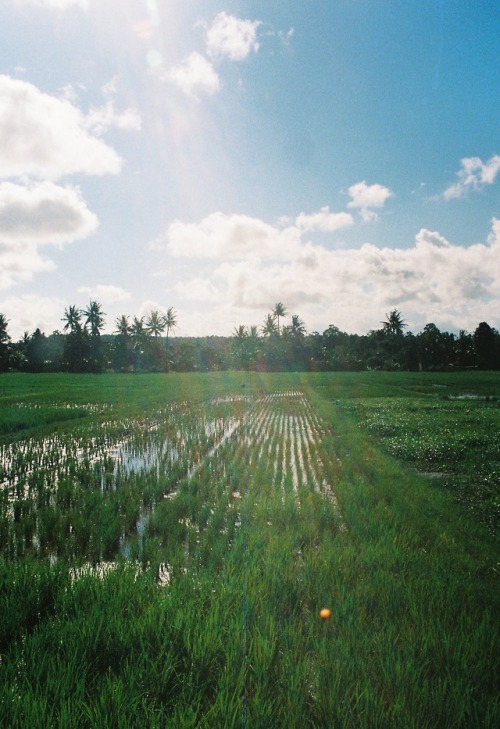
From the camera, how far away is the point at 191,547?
4.45 m

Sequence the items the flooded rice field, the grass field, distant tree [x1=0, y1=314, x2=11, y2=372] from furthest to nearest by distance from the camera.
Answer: distant tree [x1=0, y1=314, x2=11, y2=372], the flooded rice field, the grass field

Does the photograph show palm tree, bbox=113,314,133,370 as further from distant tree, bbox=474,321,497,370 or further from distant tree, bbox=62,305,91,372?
distant tree, bbox=474,321,497,370

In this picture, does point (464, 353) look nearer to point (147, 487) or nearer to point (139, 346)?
point (139, 346)

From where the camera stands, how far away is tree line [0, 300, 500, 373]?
2320 inches

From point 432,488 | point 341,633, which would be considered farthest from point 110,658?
point 432,488

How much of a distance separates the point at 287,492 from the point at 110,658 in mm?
4021

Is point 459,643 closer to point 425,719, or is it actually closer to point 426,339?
point 425,719

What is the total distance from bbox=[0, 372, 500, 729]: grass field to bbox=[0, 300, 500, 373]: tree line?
54.4m

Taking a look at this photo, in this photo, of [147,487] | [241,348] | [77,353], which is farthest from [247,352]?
[147,487]

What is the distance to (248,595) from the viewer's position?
123 inches

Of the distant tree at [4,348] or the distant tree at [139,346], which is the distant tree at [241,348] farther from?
the distant tree at [4,348]

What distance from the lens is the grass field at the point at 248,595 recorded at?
7.09 feet

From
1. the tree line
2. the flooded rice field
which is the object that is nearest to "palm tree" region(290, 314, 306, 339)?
the tree line

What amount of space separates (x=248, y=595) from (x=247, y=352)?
62.5m
